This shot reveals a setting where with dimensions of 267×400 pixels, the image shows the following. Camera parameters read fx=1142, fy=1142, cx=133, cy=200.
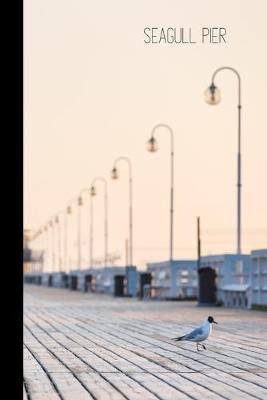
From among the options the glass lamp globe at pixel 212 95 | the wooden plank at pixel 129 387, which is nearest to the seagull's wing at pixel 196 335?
the wooden plank at pixel 129 387

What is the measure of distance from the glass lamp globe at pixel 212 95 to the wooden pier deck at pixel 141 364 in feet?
49.7

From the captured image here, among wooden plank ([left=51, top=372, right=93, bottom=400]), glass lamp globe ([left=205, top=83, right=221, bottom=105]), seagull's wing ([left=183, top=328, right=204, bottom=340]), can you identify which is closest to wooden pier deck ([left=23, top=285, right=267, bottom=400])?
wooden plank ([left=51, top=372, right=93, bottom=400])

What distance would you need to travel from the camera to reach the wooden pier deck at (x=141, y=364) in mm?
11109

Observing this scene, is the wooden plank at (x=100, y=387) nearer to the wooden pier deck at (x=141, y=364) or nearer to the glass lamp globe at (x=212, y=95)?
the wooden pier deck at (x=141, y=364)

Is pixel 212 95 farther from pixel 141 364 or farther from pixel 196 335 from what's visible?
pixel 141 364

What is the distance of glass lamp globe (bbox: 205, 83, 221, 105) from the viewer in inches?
1535

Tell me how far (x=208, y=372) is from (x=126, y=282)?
5286 cm

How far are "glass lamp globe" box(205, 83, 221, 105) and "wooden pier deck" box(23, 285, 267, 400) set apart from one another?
15.1 meters

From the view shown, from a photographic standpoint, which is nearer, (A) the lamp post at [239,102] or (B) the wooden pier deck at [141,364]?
(B) the wooden pier deck at [141,364]

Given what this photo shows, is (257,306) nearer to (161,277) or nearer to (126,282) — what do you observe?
(161,277)

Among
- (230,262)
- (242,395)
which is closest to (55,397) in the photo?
(242,395)

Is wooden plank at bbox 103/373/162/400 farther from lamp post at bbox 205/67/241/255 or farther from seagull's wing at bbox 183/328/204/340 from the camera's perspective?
lamp post at bbox 205/67/241/255
